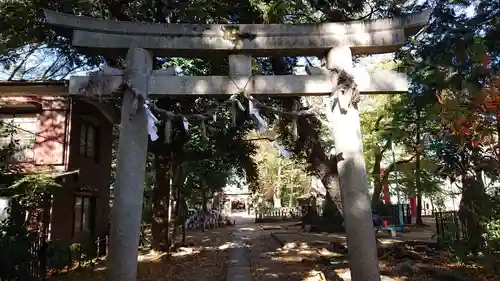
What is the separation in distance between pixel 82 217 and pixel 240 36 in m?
12.2

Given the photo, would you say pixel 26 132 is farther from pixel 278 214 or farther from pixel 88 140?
pixel 278 214

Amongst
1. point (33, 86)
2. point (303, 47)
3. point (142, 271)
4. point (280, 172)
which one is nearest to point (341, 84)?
point (303, 47)

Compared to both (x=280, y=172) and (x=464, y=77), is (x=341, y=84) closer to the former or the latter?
(x=464, y=77)

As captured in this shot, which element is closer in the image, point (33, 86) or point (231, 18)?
point (231, 18)

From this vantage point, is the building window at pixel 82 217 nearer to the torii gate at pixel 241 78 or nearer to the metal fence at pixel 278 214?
the torii gate at pixel 241 78

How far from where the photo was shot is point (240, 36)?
6.87 m

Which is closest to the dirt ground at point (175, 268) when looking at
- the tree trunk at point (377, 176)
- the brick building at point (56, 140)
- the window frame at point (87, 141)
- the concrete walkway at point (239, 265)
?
the concrete walkway at point (239, 265)

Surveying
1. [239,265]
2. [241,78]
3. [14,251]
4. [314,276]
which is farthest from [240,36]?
[239,265]

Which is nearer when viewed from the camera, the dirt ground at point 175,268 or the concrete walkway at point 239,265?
the concrete walkway at point 239,265

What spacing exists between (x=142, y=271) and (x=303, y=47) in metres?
8.10

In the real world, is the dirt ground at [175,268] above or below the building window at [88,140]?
below

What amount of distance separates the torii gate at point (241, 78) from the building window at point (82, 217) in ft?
32.8

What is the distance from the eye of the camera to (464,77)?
933 cm

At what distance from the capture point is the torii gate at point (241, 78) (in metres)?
6.36
